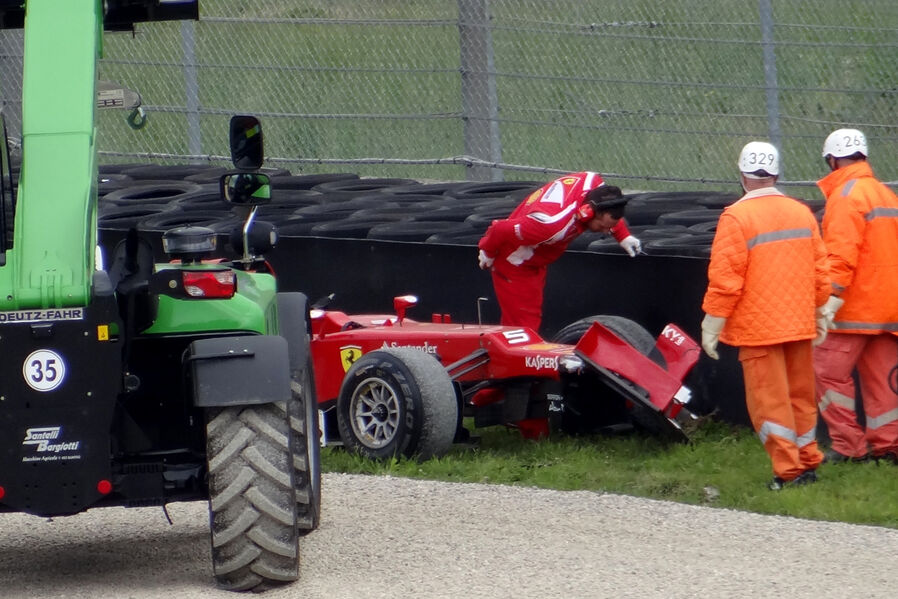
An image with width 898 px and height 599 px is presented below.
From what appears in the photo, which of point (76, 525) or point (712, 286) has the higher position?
point (712, 286)

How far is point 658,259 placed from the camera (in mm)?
9844

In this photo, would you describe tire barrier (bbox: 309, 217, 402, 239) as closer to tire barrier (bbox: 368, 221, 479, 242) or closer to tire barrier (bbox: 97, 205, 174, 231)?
tire barrier (bbox: 368, 221, 479, 242)

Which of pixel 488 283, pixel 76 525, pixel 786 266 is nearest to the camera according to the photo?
pixel 76 525

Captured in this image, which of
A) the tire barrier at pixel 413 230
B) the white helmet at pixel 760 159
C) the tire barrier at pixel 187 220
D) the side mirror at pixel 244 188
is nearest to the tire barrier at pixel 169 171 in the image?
the tire barrier at pixel 187 220

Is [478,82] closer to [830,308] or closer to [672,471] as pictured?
[830,308]

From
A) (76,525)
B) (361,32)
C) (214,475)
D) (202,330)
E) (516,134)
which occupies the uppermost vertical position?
(361,32)

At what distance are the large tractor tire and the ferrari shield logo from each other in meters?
2.20

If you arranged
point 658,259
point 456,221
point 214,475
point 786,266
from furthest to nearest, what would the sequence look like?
point 456,221, point 658,259, point 786,266, point 214,475

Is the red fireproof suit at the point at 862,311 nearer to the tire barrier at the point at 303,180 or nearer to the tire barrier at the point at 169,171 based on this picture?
the tire barrier at the point at 303,180

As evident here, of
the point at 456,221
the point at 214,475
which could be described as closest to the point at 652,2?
the point at 456,221

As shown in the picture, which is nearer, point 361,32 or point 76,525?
point 76,525

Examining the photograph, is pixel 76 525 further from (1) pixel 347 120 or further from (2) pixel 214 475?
(1) pixel 347 120

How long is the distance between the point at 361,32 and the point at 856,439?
7.40m

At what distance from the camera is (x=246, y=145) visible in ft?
20.6
